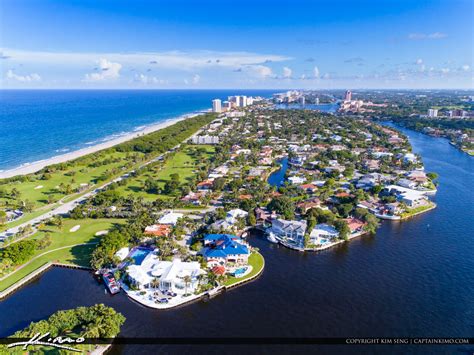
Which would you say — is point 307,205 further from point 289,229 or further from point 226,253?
point 226,253

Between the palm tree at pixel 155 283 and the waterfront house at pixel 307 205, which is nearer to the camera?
the palm tree at pixel 155 283

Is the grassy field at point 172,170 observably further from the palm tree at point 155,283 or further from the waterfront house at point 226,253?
the palm tree at point 155,283

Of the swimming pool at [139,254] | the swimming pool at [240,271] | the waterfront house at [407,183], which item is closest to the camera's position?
the swimming pool at [240,271]

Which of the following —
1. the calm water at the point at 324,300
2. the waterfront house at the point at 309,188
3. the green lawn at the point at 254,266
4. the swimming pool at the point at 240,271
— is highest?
the waterfront house at the point at 309,188

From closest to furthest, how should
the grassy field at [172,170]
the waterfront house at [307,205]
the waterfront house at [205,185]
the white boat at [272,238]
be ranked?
the white boat at [272,238] < the waterfront house at [307,205] < the grassy field at [172,170] < the waterfront house at [205,185]

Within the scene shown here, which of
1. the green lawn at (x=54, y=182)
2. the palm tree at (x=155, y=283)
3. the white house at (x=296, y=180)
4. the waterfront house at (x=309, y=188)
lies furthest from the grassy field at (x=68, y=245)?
the white house at (x=296, y=180)

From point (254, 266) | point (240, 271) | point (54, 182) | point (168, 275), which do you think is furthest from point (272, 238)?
point (54, 182)

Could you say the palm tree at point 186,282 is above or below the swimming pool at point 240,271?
above
